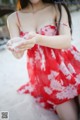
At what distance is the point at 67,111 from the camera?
111cm

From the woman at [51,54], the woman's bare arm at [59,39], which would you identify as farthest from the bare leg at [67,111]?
the woman's bare arm at [59,39]

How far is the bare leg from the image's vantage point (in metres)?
1.11

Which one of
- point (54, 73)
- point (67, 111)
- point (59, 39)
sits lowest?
point (67, 111)

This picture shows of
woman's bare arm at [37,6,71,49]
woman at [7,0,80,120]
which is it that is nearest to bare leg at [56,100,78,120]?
woman at [7,0,80,120]

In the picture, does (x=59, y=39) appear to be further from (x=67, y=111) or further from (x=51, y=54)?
(x=67, y=111)

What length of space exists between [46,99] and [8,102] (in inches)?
13.5

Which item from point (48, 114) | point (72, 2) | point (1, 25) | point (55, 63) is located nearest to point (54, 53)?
point (55, 63)

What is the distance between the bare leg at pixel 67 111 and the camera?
3.63 feet

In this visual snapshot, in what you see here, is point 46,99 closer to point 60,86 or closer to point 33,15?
point 60,86

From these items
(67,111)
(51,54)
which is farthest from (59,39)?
(67,111)

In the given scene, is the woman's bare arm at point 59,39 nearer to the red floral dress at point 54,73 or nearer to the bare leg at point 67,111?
the red floral dress at point 54,73

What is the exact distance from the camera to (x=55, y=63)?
3.58 feet

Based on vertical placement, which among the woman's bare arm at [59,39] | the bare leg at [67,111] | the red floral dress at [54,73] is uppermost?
the woman's bare arm at [59,39]

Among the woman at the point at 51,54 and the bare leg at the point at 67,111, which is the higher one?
the woman at the point at 51,54
